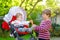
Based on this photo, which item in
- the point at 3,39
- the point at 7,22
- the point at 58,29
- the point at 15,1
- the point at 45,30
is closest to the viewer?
the point at 45,30

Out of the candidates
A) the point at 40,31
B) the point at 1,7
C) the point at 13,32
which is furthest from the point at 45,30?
the point at 1,7

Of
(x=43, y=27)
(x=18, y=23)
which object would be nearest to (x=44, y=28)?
(x=43, y=27)

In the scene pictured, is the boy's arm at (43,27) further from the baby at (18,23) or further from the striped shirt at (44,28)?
the baby at (18,23)

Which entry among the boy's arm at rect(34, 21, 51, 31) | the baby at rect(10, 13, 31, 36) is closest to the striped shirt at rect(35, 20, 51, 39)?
the boy's arm at rect(34, 21, 51, 31)

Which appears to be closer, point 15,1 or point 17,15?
point 17,15

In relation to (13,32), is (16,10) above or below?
above

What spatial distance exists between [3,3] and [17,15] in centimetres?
654

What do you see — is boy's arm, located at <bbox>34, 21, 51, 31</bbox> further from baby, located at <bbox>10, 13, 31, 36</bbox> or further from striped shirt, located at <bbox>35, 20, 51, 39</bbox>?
baby, located at <bbox>10, 13, 31, 36</bbox>

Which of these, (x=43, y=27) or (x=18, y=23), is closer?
(x=43, y=27)

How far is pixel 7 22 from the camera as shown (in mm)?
7008

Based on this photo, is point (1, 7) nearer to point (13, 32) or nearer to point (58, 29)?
point (13, 32)

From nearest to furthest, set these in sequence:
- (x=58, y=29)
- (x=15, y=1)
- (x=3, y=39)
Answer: (x=15, y=1)
(x=3, y=39)
(x=58, y=29)

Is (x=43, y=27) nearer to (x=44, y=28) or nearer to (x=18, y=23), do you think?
(x=44, y=28)

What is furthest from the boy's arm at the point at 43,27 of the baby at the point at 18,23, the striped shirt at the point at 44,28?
the baby at the point at 18,23
